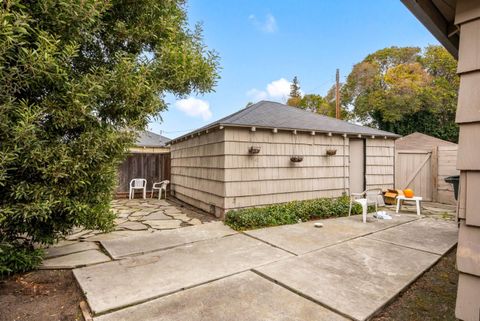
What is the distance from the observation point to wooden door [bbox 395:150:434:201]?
836cm

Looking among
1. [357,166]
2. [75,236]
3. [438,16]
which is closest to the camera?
[438,16]

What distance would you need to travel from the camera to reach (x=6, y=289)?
2666 millimetres

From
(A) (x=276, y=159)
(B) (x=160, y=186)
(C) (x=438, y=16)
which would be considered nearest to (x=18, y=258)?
(C) (x=438, y=16)

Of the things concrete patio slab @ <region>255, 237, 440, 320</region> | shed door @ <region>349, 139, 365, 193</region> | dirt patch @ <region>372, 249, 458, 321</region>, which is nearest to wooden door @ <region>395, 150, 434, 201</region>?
shed door @ <region>349, 139, 365, 193</region>

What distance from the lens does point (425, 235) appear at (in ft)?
15.1

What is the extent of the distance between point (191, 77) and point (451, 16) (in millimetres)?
2994

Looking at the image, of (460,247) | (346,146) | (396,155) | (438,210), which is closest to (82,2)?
(460,247)

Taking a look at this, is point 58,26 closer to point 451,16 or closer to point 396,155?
point 451,16

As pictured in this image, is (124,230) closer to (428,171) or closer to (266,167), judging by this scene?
(266,167)

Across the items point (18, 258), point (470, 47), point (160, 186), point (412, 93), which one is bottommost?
point (18, 258)

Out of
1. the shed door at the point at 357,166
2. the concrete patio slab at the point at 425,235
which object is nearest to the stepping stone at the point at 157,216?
the concrete patio slab at the point at 425,235

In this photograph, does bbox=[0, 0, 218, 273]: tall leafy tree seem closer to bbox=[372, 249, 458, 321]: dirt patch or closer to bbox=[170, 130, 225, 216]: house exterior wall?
bbox=[170, 130, 225, 216]: house exterior wall

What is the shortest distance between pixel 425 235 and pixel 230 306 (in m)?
4.10

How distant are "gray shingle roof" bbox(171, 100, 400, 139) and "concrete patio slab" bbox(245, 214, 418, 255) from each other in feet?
7.55
